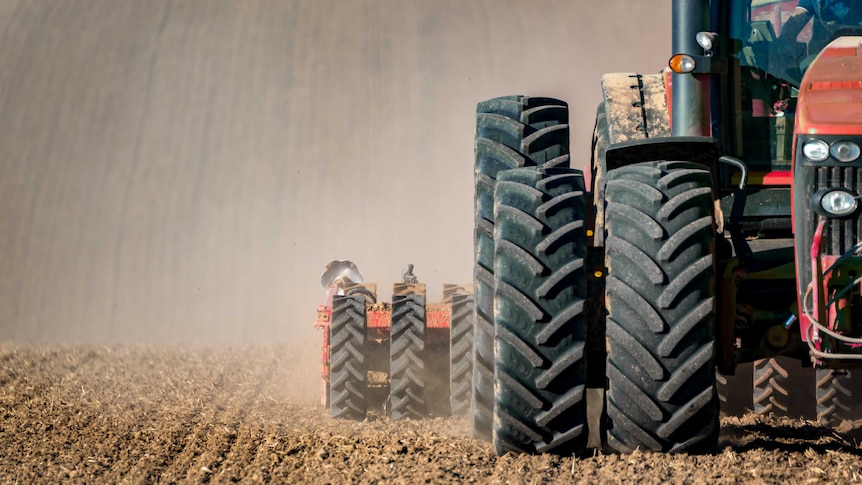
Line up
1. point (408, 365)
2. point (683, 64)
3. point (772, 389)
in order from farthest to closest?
1. point (408, 365)
2. point (772, 389)
3. point (683, 64)

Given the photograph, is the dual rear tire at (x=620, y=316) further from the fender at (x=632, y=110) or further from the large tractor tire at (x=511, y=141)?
the fender at (x=632, y=110)

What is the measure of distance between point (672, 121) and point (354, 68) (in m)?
24.0

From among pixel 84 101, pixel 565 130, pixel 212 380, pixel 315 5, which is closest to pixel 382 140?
pixel 315 5

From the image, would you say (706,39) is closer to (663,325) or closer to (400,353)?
(663,325)

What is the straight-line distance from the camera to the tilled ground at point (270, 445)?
5023 mm

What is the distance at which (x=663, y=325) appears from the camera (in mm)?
5016

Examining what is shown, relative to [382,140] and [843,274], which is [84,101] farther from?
[843,274]

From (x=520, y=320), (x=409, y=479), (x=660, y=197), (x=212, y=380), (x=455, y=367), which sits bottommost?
(x=212, y=380)

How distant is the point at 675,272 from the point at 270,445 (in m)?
2.89

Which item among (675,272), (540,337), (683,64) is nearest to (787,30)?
(683,64)

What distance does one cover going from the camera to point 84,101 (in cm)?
2406

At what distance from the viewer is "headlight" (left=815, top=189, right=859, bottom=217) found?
525 cm

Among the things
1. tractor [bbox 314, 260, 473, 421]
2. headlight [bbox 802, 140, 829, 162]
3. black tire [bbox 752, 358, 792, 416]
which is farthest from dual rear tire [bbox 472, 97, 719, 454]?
tractor [bbox 314, 260, 473, 421]

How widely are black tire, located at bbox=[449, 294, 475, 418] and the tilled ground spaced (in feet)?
0.80
